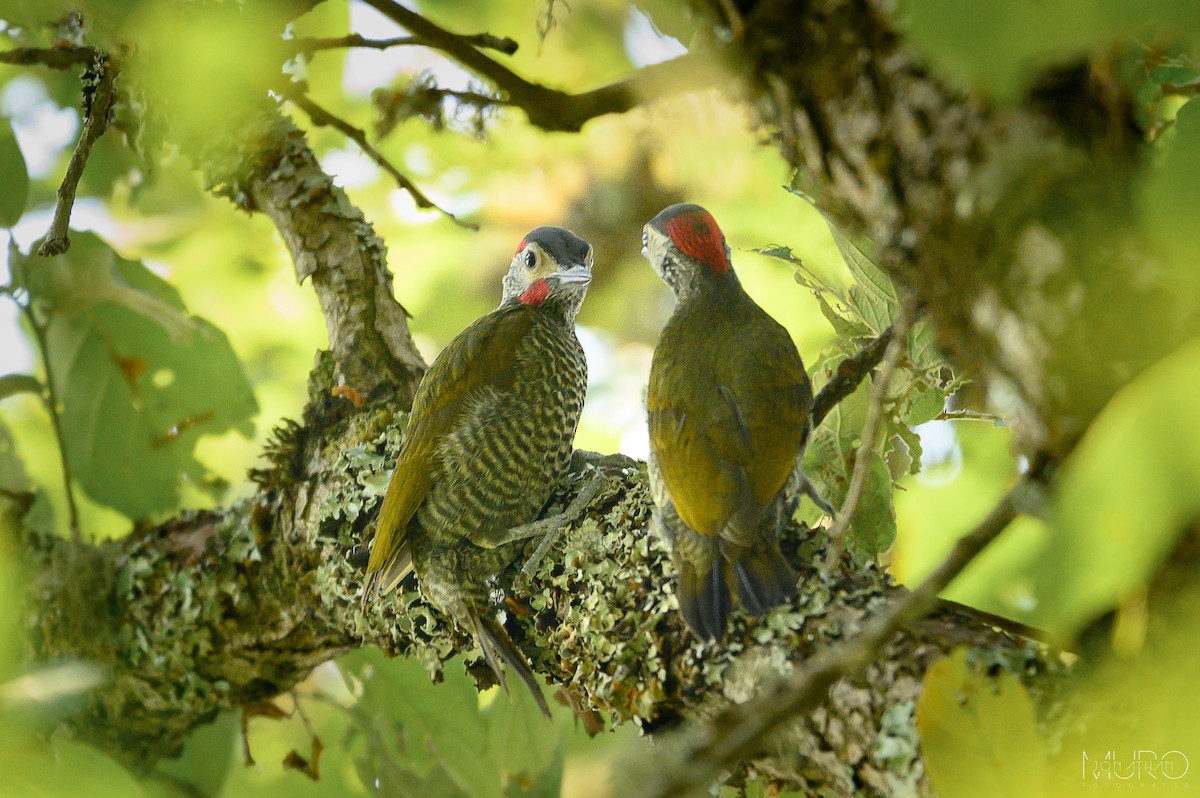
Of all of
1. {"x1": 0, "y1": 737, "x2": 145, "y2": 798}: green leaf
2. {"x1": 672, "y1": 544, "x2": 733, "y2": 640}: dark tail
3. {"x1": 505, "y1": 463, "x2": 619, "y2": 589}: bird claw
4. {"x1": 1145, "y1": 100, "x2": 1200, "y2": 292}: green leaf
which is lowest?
{"x1": 0, "y1": 737, "x2": 145, "y2": 798}: green leaf

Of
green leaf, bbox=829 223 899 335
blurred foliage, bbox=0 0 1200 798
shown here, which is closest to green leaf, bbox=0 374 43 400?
blurred foliage, bbox=0 0 1200 798

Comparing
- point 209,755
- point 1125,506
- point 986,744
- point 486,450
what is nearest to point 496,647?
point 486,450

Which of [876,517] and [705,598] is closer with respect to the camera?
[705,598]

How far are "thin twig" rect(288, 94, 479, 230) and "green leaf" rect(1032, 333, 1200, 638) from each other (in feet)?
3.41

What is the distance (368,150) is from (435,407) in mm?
411

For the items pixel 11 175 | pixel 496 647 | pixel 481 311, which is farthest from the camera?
pixel 481 311

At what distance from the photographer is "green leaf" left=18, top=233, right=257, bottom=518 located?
164 cm

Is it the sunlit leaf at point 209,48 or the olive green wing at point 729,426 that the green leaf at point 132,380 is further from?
the sunlit leaf at point 209,48

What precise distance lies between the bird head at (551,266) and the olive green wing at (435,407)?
0.06 m

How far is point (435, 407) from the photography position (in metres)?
1.44

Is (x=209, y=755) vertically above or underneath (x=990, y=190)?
underneath

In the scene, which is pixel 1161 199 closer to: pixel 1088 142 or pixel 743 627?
pixel 1088 142

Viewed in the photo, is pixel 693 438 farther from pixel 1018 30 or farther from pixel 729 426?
pixel 1018 30

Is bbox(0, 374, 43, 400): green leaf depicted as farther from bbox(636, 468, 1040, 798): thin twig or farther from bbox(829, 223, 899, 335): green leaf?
bbox(636, 468, 1040, 798): thin twig
